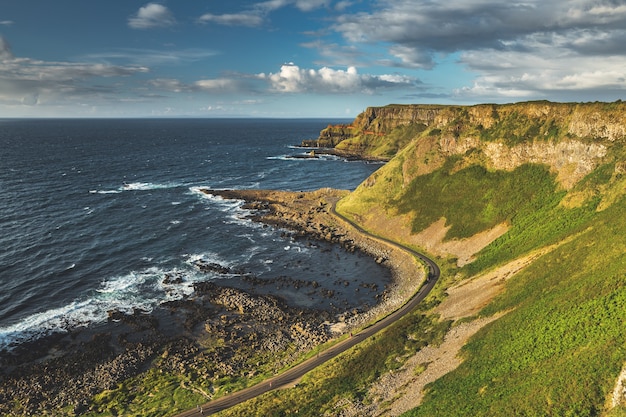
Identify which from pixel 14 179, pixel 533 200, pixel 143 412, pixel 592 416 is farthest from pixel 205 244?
pixel 14 179

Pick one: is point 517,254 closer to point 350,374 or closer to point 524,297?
point 524,297

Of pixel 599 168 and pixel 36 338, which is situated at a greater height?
pixel 599 168

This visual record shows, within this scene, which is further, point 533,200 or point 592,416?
point 533,200

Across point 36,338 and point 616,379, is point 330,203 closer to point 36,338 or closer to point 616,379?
point 36,338

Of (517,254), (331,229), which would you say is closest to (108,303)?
(331,229)

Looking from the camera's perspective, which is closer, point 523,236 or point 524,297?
point 524,297

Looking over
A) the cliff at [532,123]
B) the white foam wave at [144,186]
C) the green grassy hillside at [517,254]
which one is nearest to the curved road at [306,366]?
the green grassy hillside at [517,254]

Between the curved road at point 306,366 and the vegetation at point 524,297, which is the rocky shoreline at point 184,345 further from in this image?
the vegetation at point 524,297

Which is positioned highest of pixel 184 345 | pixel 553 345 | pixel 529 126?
pixel 529 126
